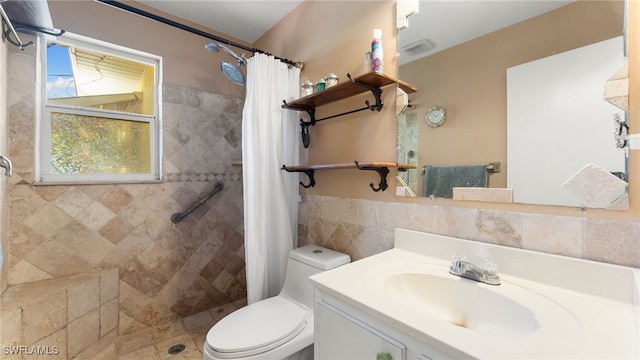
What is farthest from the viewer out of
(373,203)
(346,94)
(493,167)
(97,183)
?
(97,183)

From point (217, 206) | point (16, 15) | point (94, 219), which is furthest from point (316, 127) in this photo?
point (16, 15)

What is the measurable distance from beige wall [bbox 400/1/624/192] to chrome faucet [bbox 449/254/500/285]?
0.32 metres

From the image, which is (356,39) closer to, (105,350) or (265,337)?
(265,337)

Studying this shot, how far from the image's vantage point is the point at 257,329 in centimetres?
123

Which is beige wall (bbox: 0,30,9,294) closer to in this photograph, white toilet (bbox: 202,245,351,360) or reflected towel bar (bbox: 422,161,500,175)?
white toilet (bbox: 202,245,351,360)

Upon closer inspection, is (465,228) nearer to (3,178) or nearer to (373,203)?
(373,203)

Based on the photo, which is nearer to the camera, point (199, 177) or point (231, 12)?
point (231, 12)

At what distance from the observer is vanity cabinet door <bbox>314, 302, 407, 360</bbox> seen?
686 mm

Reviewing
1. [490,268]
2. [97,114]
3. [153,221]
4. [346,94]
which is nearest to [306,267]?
[490,268]

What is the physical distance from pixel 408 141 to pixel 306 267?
90 centimetres

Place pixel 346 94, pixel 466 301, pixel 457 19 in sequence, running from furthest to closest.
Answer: pixel 346 94 < pixel 457 19 < pixel 466 301

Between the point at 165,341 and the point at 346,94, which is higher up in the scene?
the point at 346,94

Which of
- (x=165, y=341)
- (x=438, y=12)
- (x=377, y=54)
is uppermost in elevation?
(x=438, y=12)

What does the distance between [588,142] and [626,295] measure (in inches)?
18.4
